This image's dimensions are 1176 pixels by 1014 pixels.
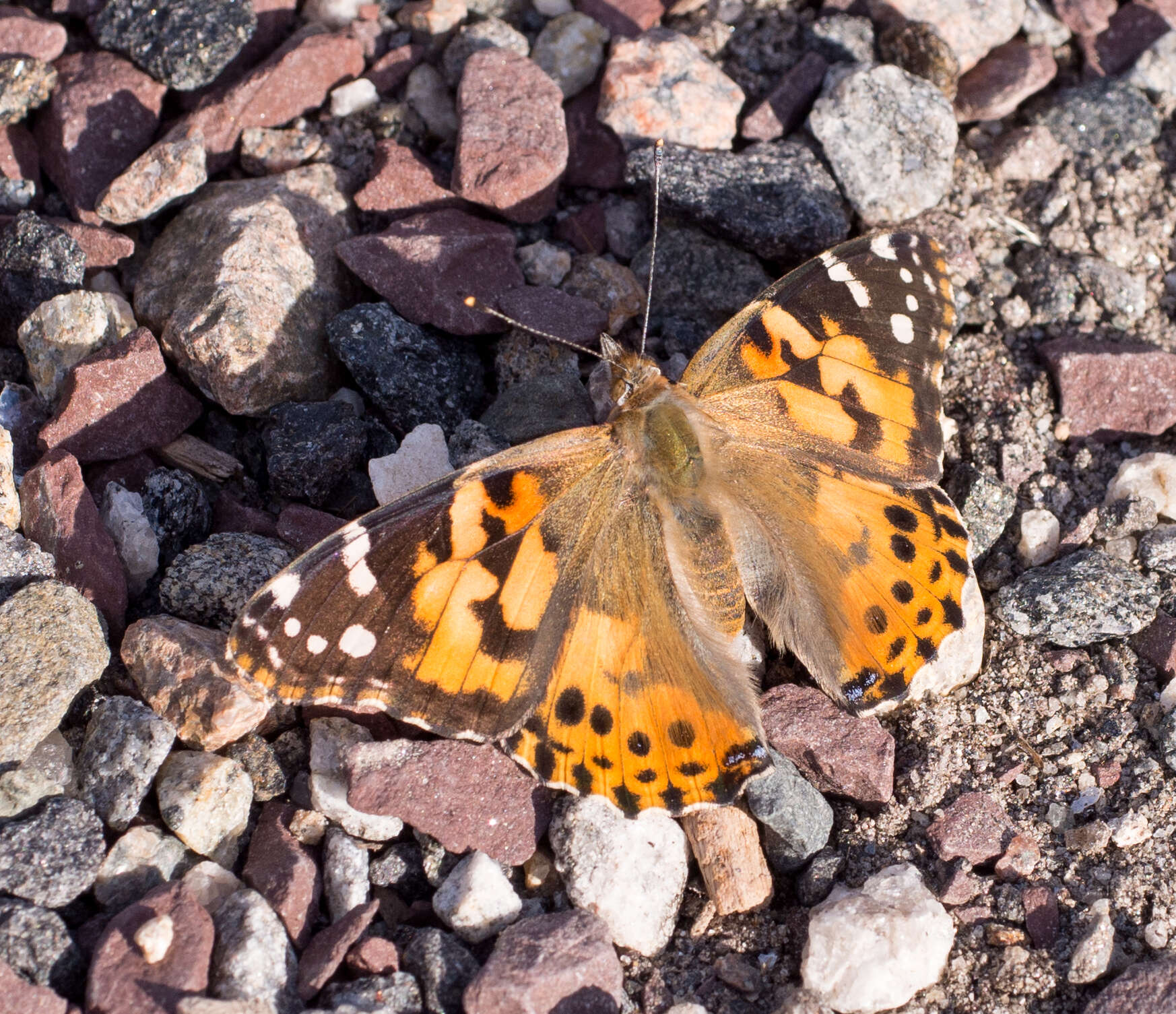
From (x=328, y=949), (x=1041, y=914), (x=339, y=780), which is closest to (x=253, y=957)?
(x=328, y=949)

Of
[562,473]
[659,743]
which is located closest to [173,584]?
[562,473]

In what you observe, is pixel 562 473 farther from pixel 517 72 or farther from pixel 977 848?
pixel 517 72

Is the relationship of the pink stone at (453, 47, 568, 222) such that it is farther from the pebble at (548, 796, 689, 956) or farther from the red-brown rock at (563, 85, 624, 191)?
the pebble at (548, 796, 689, 956)

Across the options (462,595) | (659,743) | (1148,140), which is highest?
(1148,140)

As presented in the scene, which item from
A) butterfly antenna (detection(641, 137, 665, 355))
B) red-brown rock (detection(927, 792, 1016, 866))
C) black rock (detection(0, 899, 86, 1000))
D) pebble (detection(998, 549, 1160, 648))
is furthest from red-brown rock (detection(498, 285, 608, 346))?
black rock (detection(0, 899, 86, 1000))

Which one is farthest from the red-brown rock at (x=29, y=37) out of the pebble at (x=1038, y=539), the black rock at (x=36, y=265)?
the pebble at (x=1038, y=539)

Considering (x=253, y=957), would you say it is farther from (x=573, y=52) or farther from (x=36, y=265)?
(x=573, y=52)
